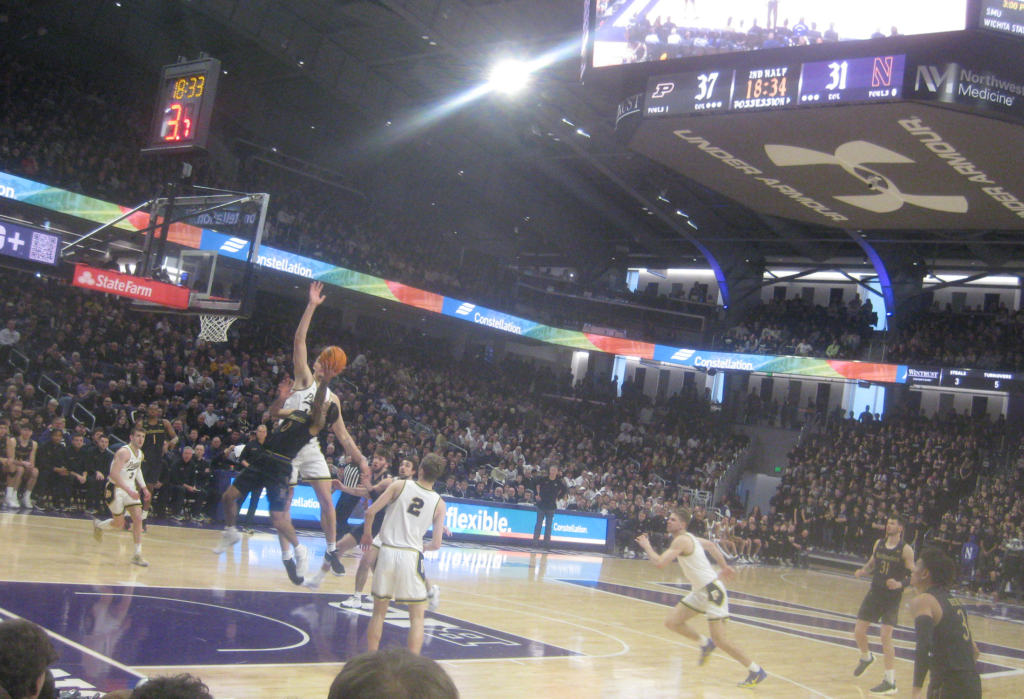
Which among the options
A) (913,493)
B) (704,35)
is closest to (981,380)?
(913,493)

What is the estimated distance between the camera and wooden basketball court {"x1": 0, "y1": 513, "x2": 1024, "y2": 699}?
6781 millimetres

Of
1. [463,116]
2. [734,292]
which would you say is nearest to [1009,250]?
[734,292]

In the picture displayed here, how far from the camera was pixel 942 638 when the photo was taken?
225 inches

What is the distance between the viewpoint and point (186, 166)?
13.0 m

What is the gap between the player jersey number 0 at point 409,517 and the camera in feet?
22.9

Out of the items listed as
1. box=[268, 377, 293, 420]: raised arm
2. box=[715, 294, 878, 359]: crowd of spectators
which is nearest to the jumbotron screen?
box=[268, 377, 293, 420]: raised arm

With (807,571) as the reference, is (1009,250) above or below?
above

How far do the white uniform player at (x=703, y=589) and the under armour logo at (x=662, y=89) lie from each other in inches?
375

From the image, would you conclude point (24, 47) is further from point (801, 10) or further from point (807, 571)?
point (807, 571)

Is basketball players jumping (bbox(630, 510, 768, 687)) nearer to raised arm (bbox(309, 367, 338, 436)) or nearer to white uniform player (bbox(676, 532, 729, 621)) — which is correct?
white uniform player (bbox(676, 532, 729, 621))

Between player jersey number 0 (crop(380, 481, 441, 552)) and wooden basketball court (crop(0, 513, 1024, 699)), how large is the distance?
3.74 feet

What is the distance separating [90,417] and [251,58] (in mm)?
14019

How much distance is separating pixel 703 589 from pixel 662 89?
1007cm

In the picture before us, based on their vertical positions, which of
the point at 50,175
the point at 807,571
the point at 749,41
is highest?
the point at 749,41
